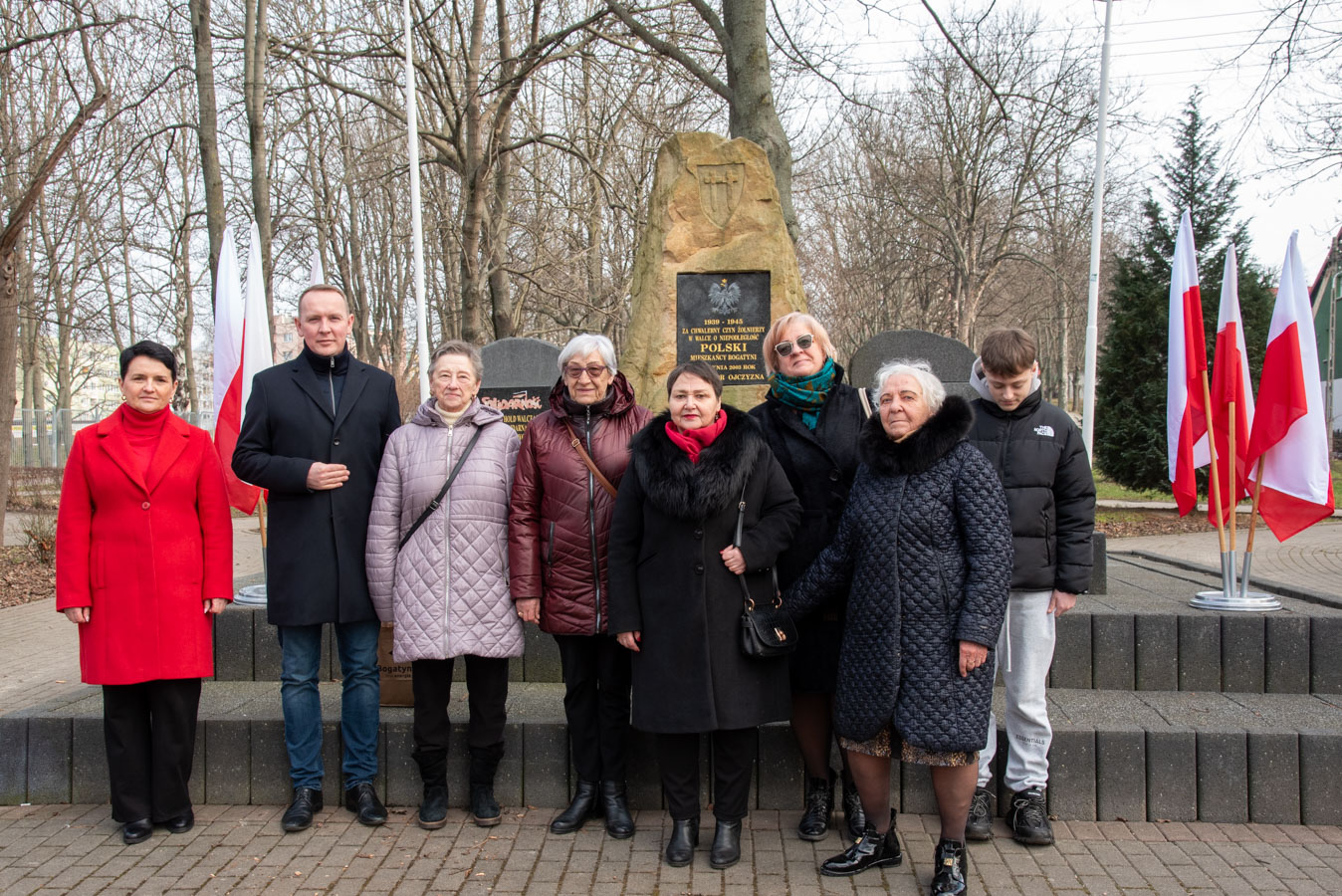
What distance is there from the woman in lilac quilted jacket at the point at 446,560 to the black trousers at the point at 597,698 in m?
0.24

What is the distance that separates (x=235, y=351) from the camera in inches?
235

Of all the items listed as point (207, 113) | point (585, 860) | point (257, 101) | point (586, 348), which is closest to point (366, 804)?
point (585, 860)

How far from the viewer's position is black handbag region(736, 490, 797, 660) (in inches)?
128

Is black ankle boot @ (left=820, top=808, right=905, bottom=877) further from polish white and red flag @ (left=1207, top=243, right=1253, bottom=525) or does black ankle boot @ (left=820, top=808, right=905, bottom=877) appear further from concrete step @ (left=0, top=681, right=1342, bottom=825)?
polish white and red flag @ (left=1207, top=243, right=1253, bottom=525)

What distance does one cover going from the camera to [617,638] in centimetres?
341

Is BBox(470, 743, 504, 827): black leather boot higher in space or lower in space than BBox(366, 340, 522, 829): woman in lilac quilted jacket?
lower

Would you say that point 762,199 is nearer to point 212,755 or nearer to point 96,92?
point 212,755

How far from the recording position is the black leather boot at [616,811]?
360 centimetres

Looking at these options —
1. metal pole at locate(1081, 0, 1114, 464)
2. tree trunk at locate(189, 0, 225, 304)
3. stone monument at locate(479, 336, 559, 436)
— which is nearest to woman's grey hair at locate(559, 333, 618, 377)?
stone monument at locate(479, 336, 559, 436)

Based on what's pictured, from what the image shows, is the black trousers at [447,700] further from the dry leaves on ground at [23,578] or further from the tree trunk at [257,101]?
the tree trunk at [257,101]

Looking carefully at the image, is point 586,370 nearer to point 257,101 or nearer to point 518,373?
point 518,373

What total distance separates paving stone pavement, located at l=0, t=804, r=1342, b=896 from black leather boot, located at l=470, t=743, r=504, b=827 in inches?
1.9

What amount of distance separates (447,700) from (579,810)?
0.66 metres

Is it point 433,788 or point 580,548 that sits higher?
point 580,548
